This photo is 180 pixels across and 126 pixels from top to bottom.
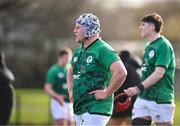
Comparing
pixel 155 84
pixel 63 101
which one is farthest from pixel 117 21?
pixel 155 84

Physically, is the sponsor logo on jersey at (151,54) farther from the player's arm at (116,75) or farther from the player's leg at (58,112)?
the player's leg at (58,112)

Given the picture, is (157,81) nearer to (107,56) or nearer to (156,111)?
(156,111)

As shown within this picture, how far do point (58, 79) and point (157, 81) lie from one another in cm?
603

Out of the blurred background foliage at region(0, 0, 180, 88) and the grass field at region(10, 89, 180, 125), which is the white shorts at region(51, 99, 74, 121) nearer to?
the grass field at region(10, 89, 180, 125)

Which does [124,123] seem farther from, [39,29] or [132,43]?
[132,43]

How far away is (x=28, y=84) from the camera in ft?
156

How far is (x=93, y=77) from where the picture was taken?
991 centimetres

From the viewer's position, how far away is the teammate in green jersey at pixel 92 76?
9.80m

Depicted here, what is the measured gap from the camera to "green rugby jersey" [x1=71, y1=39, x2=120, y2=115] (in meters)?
9.84

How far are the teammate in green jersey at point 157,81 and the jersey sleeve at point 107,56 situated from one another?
215 cm

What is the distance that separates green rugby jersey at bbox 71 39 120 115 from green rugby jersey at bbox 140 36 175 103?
6.97 feet

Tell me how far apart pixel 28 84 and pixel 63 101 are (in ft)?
99.7

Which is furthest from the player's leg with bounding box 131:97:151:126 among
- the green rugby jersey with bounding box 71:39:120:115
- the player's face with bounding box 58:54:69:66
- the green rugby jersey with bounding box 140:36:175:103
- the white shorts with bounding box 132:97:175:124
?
the player's face with bounding box 58:54:69:66

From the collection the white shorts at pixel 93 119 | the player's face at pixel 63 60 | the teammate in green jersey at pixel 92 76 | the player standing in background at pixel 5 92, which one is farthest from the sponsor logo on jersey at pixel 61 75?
the white shorts at pixel 93 119
